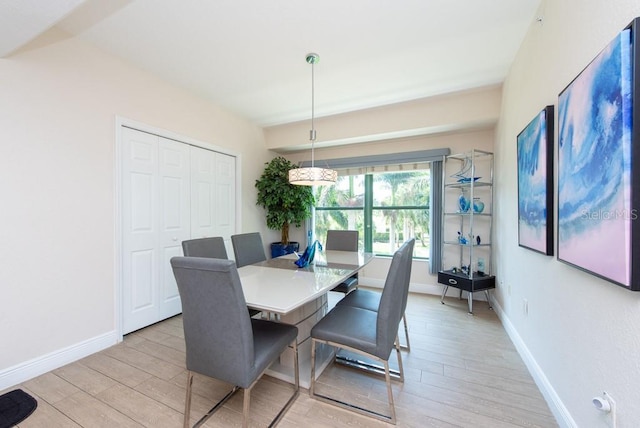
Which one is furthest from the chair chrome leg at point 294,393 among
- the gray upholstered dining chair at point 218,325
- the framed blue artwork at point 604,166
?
the framed blue artwork at point 604,166

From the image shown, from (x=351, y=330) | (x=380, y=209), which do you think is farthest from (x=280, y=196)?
(x=351, y=330)

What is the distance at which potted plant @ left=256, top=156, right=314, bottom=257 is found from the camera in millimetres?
4070

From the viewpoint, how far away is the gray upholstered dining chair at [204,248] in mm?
2104

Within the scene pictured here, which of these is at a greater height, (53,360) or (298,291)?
(298,291)

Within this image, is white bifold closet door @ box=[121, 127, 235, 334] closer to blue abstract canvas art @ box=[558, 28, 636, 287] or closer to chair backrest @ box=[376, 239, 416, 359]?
chair backrest @ box=[376, 239, 416, 359]

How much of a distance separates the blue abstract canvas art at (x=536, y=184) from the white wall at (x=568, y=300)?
11 cm

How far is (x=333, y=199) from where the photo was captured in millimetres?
4645

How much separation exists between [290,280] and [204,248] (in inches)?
35.9

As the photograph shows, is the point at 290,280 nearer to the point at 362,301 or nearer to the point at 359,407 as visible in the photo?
the point at 362,301

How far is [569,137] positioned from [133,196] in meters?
3.42

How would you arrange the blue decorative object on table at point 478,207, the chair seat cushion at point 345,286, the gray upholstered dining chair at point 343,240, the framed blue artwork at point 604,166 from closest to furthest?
the framed blue artwork at point 604,166 → the chair seat cushion at point 345,286 → the gray upholstered dining chair at point 343,240 → the blue decorative object on table at point 478,207

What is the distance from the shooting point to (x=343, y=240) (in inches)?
127

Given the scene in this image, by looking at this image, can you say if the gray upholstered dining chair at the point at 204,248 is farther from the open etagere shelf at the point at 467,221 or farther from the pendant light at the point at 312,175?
the open etagere shelf at the point at 467,221

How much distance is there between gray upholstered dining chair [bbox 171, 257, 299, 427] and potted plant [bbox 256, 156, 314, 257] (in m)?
2.81
